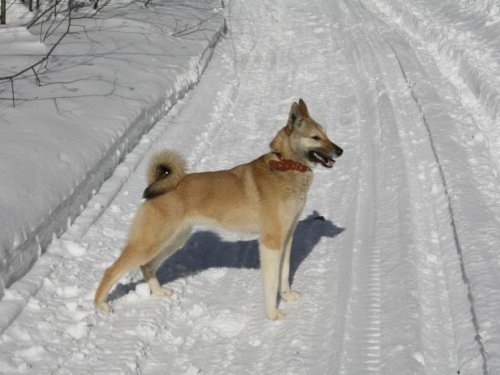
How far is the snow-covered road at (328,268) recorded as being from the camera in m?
4.35

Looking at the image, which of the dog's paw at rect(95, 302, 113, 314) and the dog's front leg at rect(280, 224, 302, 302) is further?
the dog's front leg at rect(280, 224, 302, 302)

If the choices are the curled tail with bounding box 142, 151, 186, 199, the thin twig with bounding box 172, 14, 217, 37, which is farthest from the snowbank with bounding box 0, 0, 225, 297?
the curled tail with bounding box 142, 151, 186, 199

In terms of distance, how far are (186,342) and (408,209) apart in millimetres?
2889

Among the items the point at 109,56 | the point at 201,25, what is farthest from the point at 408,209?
the point at 201,25

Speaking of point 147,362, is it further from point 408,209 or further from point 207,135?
point 207,135

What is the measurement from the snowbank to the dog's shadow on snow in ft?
3.81

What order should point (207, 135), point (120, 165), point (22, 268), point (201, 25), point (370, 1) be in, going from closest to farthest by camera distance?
point (22, 268) < point (120, 165) < point (207, 135) < point (201, 25) < point (370, 1)

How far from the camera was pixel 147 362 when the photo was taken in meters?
4.36

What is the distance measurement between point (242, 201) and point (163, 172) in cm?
67

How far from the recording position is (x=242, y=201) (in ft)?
16.4

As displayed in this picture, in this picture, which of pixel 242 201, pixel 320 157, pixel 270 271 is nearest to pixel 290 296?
pixel 270 271

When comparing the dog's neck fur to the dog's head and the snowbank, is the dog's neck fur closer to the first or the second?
the dog's head

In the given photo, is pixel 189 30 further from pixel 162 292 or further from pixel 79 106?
pixel 162 292

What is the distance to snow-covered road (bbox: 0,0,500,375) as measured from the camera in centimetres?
435
